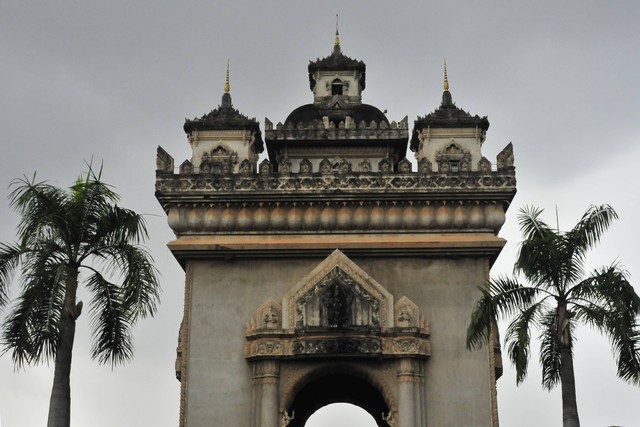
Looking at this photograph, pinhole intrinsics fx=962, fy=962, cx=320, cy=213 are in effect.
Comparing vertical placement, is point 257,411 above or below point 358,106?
below

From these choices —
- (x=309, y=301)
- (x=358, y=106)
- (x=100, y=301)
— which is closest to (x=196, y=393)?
(x=309, y=301)

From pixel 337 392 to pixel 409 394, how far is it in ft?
17.7

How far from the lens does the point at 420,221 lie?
23.9 metres

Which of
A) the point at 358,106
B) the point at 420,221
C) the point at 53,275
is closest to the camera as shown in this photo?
the point at 53,275

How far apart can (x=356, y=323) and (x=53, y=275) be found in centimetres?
798

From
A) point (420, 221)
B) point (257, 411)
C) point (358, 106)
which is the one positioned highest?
point (358, 106)

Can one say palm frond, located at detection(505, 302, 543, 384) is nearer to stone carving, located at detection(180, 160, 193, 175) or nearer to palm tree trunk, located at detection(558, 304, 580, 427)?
palm tree trunk, located at detection(558, 304, 580, 427)

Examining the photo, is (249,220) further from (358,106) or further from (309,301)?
(358,106)

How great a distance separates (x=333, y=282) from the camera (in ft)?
75.8

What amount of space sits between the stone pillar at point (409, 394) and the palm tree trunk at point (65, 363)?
8261 mm

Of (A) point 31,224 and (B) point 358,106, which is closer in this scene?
(A) point 31,224

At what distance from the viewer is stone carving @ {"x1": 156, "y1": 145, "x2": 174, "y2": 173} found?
79.7 feet

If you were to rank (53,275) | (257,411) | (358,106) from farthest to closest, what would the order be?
(358,106) < (257,411) < (53,275)

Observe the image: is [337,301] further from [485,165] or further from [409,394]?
[485,165]
